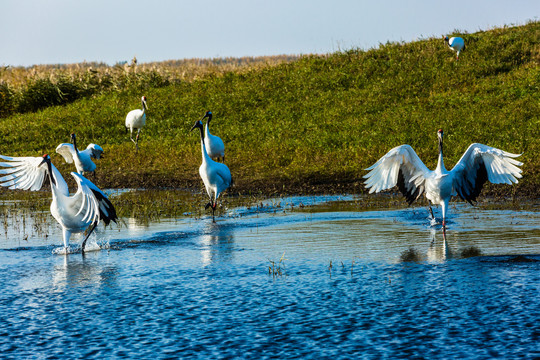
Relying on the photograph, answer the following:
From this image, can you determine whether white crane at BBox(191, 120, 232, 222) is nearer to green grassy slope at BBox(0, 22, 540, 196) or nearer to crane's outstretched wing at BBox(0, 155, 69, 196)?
green grassy slope at BBox(0, 22, 540, 196)

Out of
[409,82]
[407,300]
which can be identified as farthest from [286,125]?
[407,300]

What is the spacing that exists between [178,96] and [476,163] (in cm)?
1893

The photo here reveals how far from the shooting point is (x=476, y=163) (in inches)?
411

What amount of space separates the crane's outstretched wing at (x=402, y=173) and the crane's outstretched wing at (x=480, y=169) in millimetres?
528

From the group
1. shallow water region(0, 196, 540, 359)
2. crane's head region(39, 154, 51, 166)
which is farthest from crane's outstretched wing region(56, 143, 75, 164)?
crane's head region(39, 154, 51, 166)

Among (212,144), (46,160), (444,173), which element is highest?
(212,144)

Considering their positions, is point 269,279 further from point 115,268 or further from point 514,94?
point 514,94

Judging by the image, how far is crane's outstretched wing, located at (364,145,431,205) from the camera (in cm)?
1062

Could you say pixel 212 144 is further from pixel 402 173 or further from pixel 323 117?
pixel 323 117

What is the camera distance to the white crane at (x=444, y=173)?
10.2 meters

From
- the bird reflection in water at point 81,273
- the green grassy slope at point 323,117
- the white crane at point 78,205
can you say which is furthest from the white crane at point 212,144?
the bird reflection in water at point 81,273

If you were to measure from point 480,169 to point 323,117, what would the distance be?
486 inches

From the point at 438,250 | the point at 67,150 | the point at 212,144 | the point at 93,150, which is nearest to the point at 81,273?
the point at 438,250

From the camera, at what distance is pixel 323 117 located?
22.6 m
